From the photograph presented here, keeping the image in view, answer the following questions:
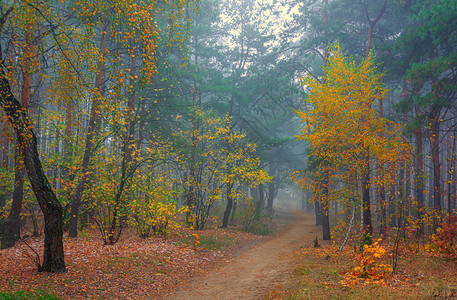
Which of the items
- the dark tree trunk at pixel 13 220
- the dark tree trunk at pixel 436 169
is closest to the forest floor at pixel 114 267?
the dark tree trunk at pixel 13 220

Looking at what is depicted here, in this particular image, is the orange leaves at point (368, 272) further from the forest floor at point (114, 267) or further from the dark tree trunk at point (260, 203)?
the dark tree trunk at point (260, 203)

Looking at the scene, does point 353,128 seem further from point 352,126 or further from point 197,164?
point 197,164

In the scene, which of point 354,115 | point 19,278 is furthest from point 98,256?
point 354,115

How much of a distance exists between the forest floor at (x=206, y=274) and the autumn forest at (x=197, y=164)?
0.08 meters

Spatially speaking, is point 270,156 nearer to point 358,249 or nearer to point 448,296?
point 358,249

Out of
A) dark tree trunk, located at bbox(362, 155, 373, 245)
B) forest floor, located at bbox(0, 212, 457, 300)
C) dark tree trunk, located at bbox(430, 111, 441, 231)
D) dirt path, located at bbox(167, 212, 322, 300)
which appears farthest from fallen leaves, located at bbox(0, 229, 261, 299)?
dark tree trunk, located at bbox(430, 111, 441, 231)

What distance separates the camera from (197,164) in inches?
711

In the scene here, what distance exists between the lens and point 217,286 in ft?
29.0

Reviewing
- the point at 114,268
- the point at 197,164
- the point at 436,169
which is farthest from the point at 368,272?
the point at 197,164

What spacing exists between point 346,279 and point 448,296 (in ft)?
8.90

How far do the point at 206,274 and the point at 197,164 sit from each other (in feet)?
27.8

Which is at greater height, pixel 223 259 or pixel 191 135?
pixel 191 135

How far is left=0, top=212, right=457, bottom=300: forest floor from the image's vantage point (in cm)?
670

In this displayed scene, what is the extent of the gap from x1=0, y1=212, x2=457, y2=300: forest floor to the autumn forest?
76 millimetres
